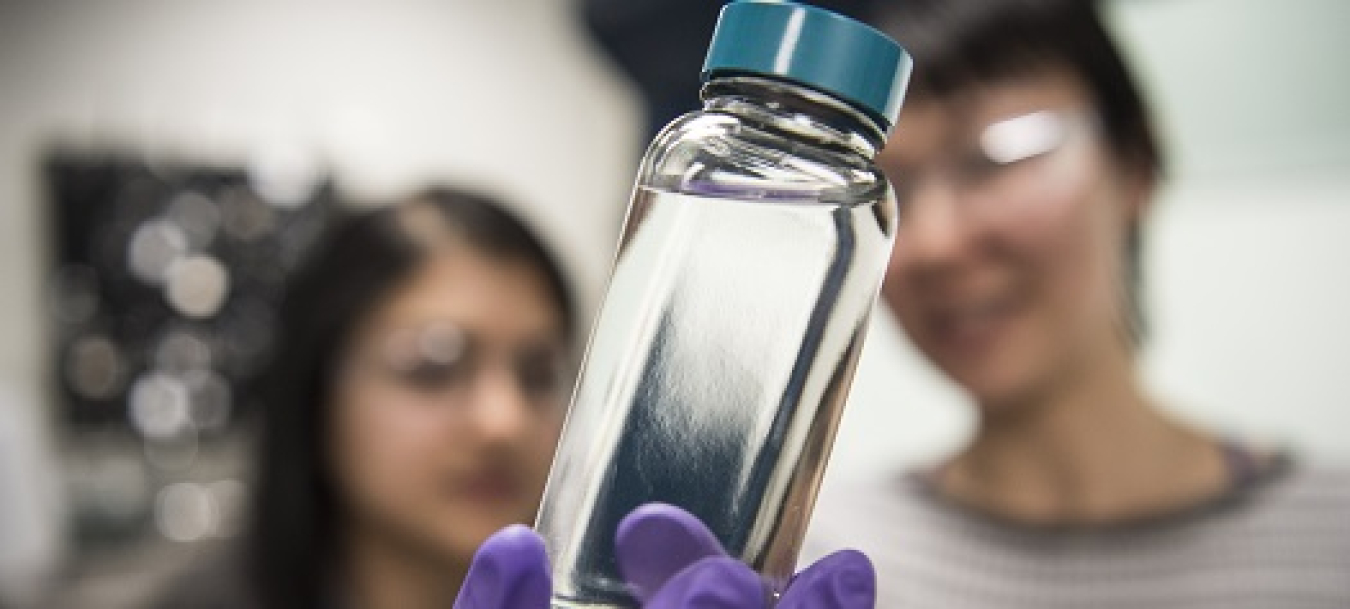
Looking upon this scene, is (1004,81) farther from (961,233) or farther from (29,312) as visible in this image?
(29,312)

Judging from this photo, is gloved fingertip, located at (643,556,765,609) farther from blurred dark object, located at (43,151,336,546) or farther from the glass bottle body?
blurred dark object, located at (43,151,336,546)

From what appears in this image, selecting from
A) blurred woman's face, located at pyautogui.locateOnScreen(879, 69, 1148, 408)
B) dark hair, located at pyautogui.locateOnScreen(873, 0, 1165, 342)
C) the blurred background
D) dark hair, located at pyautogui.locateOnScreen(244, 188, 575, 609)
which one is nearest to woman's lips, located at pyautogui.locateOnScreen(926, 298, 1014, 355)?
blurred woman's face, located at pyautogui.locateOnScreen(879, 69, 1148, 408)

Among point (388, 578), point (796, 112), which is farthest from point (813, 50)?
point (388, 578)

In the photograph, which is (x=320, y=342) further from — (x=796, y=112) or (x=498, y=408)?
(x=796, y=112)

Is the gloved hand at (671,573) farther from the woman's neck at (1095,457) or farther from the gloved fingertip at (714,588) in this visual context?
the woman's neck at (1095,457)

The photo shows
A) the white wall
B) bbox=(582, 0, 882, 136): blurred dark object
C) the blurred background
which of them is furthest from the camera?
the white wall

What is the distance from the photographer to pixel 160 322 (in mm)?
2111

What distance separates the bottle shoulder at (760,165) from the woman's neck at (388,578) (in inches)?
32.6

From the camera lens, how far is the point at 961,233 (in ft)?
2.10

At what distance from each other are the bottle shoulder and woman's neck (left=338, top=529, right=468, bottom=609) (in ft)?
2.72

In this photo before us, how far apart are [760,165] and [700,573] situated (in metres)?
0.14

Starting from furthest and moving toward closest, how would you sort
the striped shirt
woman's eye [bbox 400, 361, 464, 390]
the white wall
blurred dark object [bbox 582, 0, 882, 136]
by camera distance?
the white wall
woman's eye [bbox 400, 361, 464, 390]
blurred dark object [bbox 582, 0, 882, 136]
the striped shirt

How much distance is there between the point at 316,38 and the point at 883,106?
7.18 ft

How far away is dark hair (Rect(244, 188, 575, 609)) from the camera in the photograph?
3.32 feet
